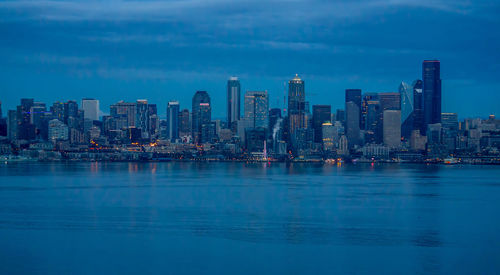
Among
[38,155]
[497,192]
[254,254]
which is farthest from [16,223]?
[38,155]

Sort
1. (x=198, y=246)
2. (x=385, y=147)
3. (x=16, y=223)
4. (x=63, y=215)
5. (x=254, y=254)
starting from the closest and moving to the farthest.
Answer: (x=254, y=254)
(x=198, y=246)
(x=16, y=223)
(x=63, y=215)
(x=385, y=147)

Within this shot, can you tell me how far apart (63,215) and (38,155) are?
15707 cm

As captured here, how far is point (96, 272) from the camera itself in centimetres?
2091

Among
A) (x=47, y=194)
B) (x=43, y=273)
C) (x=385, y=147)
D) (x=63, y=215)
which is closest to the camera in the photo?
(x=43, y=273)

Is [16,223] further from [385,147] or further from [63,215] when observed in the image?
[385,147]

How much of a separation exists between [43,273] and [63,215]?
14252mm

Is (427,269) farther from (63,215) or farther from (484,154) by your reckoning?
(484,154)

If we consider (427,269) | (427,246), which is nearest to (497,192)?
(427,246)

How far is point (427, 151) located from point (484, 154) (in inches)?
629

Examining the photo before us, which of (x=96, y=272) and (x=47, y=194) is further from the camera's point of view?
(x=47, y=194)

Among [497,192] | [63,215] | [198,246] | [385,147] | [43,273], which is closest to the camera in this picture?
[43,273]

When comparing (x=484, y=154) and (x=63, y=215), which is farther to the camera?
(x=484, y=154)

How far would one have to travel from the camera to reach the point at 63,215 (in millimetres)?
34562

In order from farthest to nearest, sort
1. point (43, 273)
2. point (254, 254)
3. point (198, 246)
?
point (198, 246), point (254, 254), point (43, 273)
